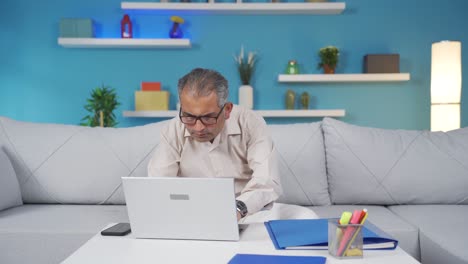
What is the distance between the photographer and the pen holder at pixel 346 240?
1.07 m

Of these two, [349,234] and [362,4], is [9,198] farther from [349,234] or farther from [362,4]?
[362,4]

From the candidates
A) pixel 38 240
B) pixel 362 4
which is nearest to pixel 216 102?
pixel 38 240

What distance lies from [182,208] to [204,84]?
0.46 meters

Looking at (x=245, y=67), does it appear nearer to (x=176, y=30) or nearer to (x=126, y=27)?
(x=176, y=30)

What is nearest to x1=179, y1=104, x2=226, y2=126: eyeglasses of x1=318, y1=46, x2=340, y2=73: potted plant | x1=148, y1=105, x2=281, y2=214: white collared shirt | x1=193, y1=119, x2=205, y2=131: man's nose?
x1=193, y1=119, x2=205, y2=131: man's nose

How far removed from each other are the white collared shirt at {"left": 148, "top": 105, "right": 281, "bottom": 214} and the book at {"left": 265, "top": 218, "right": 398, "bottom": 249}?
0.39 metres

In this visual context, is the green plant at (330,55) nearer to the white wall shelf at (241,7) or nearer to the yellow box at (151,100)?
the white wall shelf at (241,7)

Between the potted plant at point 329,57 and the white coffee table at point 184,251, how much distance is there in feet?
9.03

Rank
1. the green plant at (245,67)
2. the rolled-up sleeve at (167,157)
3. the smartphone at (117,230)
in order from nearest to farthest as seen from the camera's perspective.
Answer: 1. the smartphone at (117,230)
2. the rolled-up sleeve at (167,157)
3. the green plant at (245,67)

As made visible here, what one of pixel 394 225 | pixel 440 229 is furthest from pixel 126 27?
pixel 440 229

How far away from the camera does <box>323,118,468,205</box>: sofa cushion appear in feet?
7.59

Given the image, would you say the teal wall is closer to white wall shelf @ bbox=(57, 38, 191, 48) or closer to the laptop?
white wall shelf @ bbox=(57, 38, 191, 48)

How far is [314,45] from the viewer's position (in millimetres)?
3975

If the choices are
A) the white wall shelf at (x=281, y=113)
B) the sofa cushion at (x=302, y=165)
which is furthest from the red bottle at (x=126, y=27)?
the sofa cushion at (x=302, y=165)
